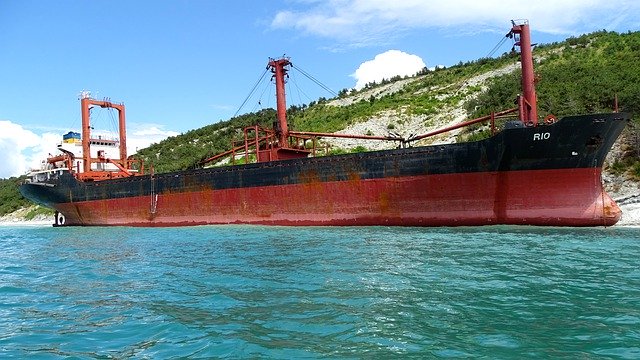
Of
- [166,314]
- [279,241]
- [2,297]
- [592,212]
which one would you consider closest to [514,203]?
[592,212]

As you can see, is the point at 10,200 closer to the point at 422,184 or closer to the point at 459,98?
the point at 459,98

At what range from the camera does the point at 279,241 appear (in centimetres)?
1281

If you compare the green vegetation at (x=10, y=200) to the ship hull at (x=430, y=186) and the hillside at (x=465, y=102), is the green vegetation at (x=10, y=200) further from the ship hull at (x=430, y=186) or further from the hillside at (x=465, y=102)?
the ship hull at (x=430, y=186)

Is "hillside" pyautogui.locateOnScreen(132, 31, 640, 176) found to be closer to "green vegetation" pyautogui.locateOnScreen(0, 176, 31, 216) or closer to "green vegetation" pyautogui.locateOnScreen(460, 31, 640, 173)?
"green vegetation" pyautogui.locateOnScreen(460, 31, 640, 173)

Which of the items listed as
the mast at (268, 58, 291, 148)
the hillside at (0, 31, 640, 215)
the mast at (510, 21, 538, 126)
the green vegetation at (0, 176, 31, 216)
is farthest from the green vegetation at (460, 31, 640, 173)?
the green vegetation at (0, 176, 31, 216)

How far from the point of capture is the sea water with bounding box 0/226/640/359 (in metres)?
4.32

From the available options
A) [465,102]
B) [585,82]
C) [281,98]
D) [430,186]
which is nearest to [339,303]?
[430,186]

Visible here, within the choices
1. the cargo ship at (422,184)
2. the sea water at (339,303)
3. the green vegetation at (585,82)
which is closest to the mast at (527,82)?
the cargo ship at (422,184)

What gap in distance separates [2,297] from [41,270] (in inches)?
→ 105

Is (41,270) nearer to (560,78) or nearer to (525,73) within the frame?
(525,73)

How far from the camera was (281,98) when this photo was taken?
72.3 ft

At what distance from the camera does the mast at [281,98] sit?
2195 centimetres

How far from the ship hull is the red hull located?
3cm

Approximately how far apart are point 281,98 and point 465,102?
2135 centimetres
